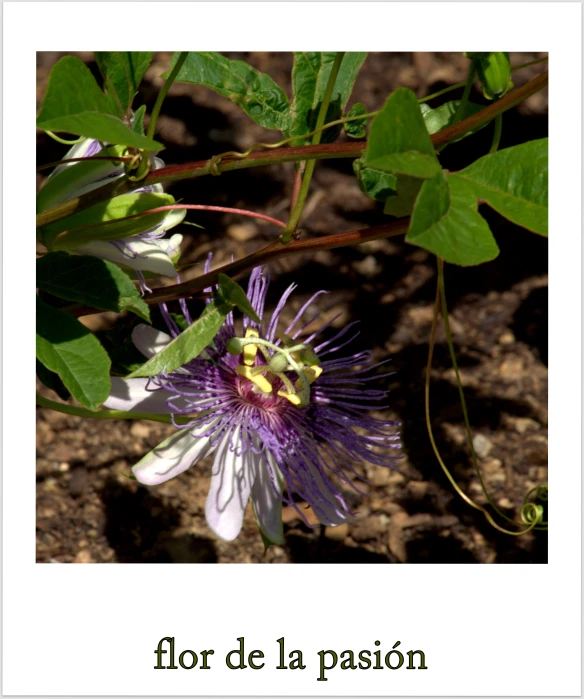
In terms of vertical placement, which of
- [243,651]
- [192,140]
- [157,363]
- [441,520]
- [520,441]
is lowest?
[243,651]

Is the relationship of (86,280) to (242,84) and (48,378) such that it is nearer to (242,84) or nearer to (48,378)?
(48,378)

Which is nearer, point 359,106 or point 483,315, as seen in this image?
point 359,106

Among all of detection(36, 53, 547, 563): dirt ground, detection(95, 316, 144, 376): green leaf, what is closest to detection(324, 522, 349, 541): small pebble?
detection(36, 53, 547, 563): dirt ground

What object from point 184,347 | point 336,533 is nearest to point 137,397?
point 184,347

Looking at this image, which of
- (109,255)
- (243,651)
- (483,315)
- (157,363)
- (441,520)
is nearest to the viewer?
(157,363)

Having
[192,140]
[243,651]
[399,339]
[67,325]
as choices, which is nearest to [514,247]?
[399,339]

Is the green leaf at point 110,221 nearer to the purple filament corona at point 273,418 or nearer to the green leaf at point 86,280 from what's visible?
the green leaf at point 86,280

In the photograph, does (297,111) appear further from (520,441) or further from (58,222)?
(520,441)

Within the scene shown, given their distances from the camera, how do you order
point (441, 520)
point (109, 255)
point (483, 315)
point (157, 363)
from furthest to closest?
point (483, 315) < point (441, 520) < point (109, 255) < point (157, 363)
